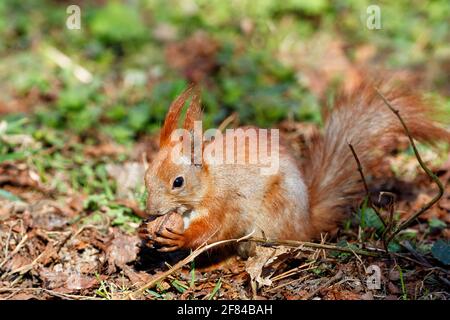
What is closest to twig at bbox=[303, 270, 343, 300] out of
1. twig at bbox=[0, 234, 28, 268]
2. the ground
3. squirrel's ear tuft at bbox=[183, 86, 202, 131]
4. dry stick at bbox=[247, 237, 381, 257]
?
the ground

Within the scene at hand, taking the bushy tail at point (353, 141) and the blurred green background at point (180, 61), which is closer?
the bushy tail at point (353, 141)

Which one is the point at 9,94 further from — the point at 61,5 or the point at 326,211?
the point at 326,211

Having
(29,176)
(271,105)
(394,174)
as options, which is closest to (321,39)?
(271,105)

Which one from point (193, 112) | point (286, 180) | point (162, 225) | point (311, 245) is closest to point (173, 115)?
point (193, 112)

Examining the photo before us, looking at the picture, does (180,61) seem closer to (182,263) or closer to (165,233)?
(165,233)

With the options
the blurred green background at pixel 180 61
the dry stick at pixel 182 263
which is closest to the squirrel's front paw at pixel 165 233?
the dry stick at pixel 182 263

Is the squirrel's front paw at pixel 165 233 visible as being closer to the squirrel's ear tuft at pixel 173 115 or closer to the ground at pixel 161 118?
the ground at pixel 161 118
